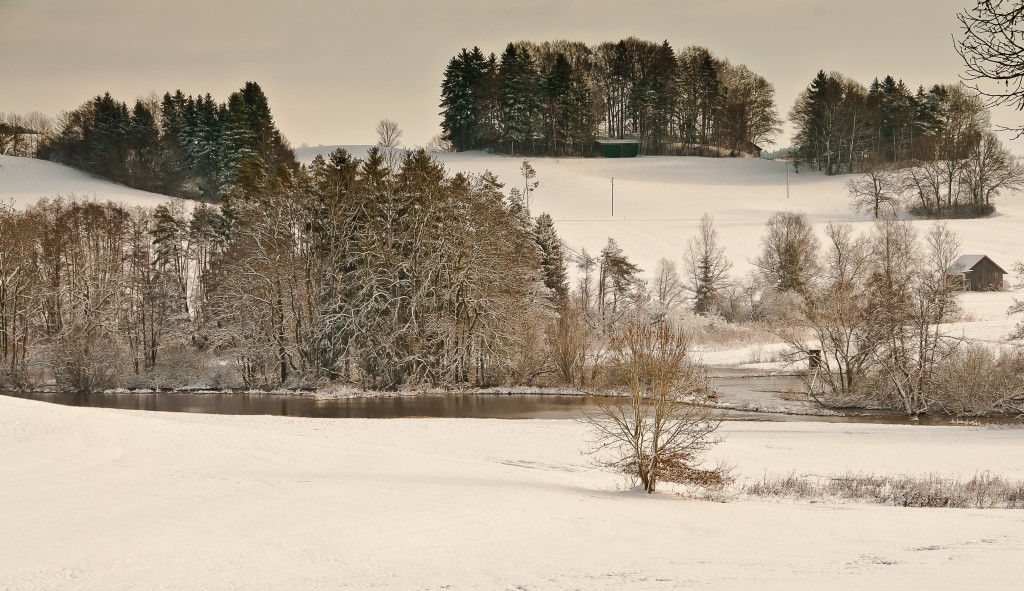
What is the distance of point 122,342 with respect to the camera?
5062cm

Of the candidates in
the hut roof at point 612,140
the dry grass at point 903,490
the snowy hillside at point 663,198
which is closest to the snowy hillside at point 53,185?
the snowy hillside at point 663,198

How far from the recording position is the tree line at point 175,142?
8581 centimetres

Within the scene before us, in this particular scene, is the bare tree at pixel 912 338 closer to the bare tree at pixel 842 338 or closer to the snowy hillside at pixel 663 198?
the bare tree at pixel 842 338

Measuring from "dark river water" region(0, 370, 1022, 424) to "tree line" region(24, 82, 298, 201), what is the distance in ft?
141

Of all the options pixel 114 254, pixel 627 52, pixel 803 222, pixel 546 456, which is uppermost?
pixel 627 52

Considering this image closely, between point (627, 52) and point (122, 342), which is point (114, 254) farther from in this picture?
point (627, 52)

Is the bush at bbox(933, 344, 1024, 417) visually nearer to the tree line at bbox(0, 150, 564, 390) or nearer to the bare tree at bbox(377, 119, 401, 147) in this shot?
the tree line at bbox(0, 150, 564, 390)

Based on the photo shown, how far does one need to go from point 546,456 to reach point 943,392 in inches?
815

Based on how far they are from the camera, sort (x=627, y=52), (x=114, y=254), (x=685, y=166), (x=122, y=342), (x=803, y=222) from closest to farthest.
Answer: (x=122, y=342) → (x=114, y=254) → (x=803, y=222) → (x=685, y=166) → (x=627, y=52)

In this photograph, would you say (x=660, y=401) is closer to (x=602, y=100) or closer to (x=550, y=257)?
(x=550, y=257)

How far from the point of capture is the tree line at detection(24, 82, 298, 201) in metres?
85.8

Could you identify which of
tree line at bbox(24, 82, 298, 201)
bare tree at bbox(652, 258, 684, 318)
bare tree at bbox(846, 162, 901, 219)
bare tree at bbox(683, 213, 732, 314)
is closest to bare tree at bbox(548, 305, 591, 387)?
bare tree at bbox(652, 258, 684, 318)

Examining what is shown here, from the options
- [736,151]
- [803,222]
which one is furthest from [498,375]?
[736,151]

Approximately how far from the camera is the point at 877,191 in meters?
89.2
